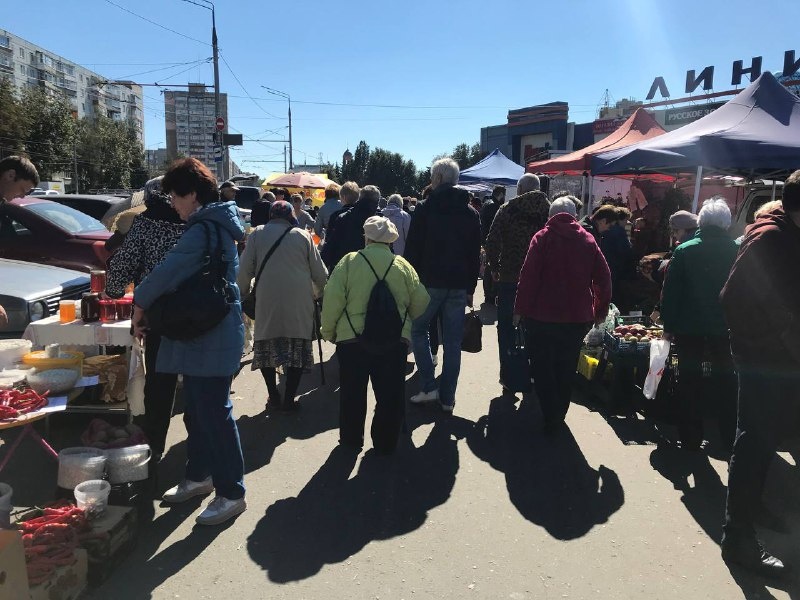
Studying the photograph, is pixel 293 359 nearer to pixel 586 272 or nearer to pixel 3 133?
pixel 586 272

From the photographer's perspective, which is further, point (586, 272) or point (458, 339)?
point (458, 339)

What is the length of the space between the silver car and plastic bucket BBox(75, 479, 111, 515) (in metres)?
2.11

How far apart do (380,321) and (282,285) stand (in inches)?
46.5

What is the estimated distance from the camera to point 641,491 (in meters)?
3.76

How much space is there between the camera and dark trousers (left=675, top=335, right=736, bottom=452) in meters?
4.23

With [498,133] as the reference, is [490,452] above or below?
below

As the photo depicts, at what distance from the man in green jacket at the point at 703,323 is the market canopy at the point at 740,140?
2474 millimetres

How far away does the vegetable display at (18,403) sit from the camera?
116 inches

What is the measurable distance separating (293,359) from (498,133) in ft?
167

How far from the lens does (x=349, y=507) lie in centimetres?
351

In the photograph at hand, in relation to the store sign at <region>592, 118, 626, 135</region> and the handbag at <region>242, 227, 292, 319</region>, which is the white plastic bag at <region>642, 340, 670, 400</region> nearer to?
the handbag at <region>242, 227, 292, 319</region>

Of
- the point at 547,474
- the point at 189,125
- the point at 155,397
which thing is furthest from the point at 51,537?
the point at 189,125

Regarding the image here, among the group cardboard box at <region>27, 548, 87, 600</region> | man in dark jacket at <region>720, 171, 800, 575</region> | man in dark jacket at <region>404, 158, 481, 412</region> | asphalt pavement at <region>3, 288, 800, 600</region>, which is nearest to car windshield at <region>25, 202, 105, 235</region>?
asphalt pavement at <region>3, 288, 800, 600</region>

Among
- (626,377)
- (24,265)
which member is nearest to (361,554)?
(626,377)
